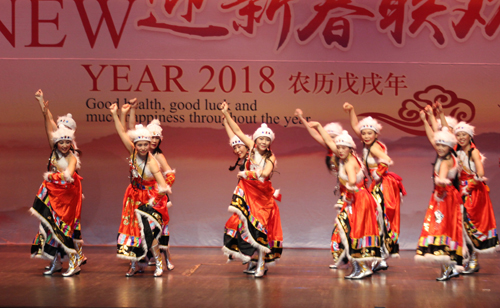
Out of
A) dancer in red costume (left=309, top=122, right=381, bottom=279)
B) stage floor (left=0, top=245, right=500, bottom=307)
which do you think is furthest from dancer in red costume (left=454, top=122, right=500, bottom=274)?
dancer in red costume (left=309, top=122, right=381, bottom=279)

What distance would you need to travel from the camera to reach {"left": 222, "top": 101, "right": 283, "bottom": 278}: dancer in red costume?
5.41 metres

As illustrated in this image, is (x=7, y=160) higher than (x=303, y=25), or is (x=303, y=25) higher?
(x=303, y=25)

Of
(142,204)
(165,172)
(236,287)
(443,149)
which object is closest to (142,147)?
(142,204)

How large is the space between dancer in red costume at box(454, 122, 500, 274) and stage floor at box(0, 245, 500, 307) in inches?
10.5

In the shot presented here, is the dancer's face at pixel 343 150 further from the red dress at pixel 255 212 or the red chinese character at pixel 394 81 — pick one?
the red chinese character at pixel 394 81

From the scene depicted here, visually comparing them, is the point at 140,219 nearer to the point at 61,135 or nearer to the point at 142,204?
the point at 142,204

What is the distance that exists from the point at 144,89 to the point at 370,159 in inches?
120

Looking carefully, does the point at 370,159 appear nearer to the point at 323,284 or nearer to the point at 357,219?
the point at 357,219

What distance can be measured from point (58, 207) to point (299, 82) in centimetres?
336

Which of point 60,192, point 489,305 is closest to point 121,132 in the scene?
point 60,192

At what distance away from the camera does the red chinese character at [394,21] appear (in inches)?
295

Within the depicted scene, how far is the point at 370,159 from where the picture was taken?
589 cm

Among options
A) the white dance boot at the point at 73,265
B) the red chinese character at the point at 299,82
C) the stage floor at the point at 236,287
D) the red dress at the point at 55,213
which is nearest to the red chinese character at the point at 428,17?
the red chinese character at the point at 299,82

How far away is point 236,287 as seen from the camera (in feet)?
16.2
